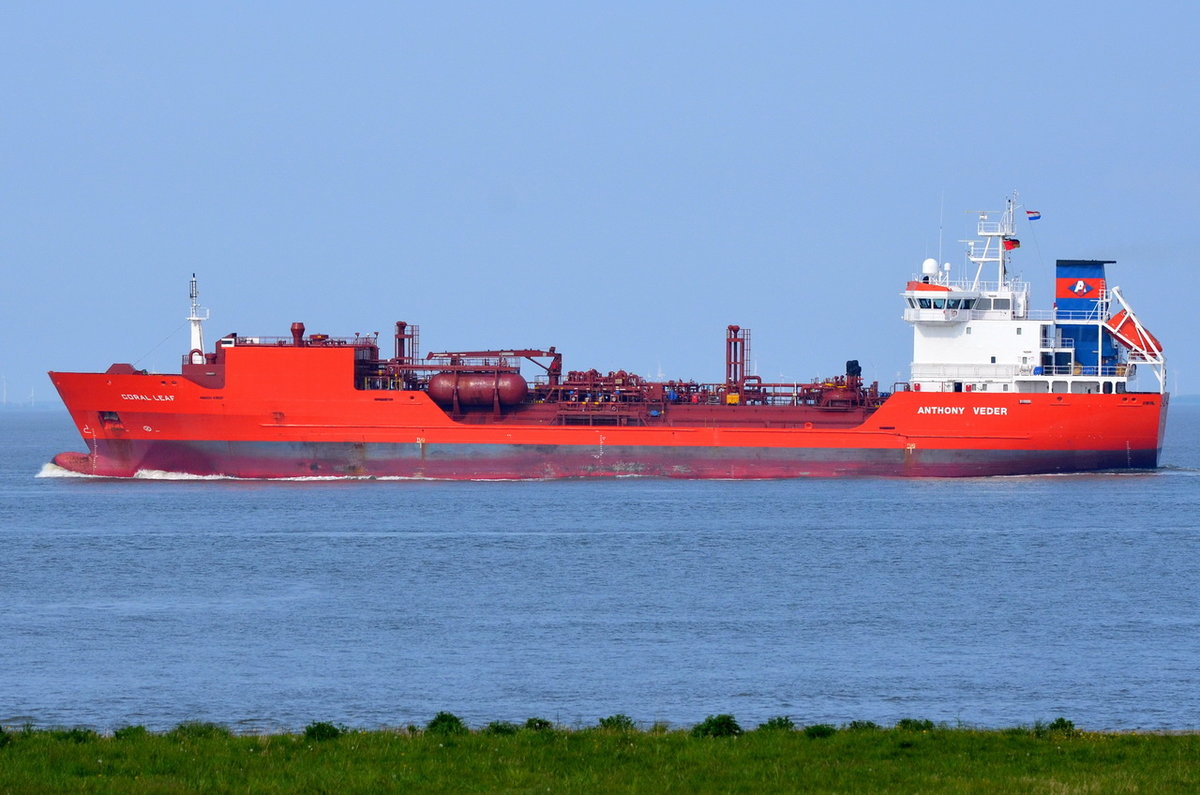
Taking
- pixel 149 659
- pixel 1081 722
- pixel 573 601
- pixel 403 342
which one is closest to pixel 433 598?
pixel 573 601

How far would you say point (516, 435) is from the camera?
47062 mm

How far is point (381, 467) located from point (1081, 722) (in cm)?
3275

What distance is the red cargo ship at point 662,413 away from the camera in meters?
45.9

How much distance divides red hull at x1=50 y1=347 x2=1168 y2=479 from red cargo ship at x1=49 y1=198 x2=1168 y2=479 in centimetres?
5

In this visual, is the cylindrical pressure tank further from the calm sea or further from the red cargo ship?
the calm sea

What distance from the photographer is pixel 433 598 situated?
84.8ft

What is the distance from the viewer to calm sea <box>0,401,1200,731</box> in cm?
1781

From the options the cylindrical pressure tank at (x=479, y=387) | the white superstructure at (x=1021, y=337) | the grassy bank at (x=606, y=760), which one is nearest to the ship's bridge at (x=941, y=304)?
the white superstructure at (x=1021, y=337)

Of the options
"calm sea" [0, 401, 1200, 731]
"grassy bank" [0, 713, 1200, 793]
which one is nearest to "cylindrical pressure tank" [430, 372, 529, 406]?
"calm sea" [0, 401, 1200, 731]

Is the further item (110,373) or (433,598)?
(110,373)

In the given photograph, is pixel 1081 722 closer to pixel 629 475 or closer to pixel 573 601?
pixel 573 601

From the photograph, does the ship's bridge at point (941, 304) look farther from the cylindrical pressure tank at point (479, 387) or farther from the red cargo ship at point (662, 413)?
the cylindrical pressure tank at point (479, 387)

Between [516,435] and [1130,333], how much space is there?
1955 cm

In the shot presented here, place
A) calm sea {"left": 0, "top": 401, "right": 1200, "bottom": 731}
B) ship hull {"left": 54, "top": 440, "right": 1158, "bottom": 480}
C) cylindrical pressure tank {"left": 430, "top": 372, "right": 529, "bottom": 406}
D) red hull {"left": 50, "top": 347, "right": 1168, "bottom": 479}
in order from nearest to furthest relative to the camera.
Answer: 1. calm sea {"left": 0, "top": 401, "right": 1200, "bottom": 731}
2. red hull {"left": 50, "top": 347, "right": 1168, "bottom": 479}
3. ship hull {"left": 54, "top": 440, "right": 1158, "bottom": 480}
4. cylindrical pressure tank {"left": 430, "top": 372, "right": 529, "bottom": 406}
